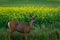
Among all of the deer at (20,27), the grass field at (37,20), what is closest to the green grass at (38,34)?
Answer: the grass field at (37,20)

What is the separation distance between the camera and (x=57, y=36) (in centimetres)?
854

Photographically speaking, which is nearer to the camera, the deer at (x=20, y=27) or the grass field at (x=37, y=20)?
the deer at (x=20, y=27)

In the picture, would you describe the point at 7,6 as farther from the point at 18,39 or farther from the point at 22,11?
the point at 18,39

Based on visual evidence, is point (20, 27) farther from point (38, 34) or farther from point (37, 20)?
point (37, 20)

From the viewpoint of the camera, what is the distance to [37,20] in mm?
9125

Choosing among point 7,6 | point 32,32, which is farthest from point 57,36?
point 7,6

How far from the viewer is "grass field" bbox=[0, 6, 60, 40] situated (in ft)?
27.9

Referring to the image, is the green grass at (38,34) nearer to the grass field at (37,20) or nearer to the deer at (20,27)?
the grass field at (37,20)

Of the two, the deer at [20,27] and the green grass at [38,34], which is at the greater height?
the deer at [20,27]

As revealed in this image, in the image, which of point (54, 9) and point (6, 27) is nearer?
point (6, 27)

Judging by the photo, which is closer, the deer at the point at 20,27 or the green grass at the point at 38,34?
the deer at the point at 20,27

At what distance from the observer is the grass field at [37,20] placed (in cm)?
849

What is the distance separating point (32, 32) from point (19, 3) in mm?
2212

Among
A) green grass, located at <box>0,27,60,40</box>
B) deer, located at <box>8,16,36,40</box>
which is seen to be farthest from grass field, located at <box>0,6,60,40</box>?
deer, located at <box>8,16,36,40</box>
